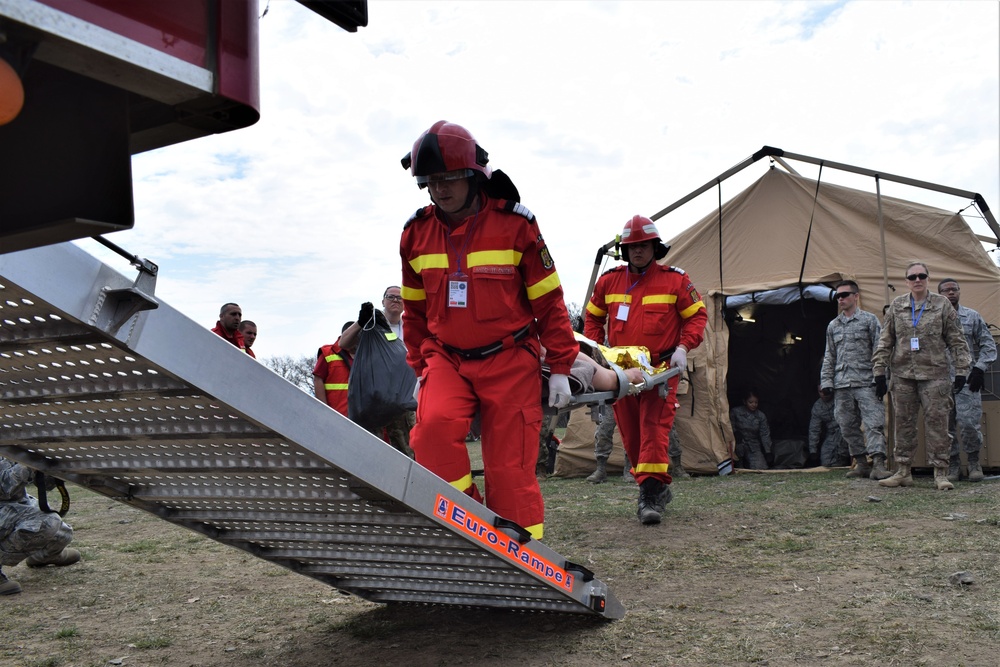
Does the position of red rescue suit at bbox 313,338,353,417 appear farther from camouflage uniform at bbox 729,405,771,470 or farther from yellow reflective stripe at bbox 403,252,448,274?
camouflage uniform at bbox 729,405,771,470

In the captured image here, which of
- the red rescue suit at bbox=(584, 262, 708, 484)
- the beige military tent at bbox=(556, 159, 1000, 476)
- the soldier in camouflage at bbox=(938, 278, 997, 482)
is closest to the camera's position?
the red rescue suit at bbox=(584, 262, 708, 484)

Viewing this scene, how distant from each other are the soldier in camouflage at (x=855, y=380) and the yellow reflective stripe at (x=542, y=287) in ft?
20.4

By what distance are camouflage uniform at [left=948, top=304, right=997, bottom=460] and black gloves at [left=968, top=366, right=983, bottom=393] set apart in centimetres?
20

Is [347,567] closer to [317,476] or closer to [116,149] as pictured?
[317,476]

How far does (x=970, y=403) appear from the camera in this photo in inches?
346

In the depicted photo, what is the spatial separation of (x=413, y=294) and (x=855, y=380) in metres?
6.47

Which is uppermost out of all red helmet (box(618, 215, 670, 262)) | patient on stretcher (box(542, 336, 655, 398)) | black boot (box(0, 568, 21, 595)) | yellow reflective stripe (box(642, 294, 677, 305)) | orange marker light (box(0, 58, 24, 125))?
red helmet (box(618, 215, 670, 262))

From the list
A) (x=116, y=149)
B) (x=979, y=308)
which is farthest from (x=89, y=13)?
(x=979, y=308)

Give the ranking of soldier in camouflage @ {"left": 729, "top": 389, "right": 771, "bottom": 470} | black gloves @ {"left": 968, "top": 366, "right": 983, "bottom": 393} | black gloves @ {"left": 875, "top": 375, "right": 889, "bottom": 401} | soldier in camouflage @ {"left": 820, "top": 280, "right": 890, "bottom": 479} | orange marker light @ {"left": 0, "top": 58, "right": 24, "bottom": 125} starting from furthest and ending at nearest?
soldier in camouflage @ {"left": 729, "top": 389, "right": 771, "bottom": 470} < soldier in camouflage @ {"left": 820, "top": 280, "right": 890, "bottom": 479} < black gloves @ {"left": 875, "top": 375, "right": 889, "bottom": 401} < black gloves @ {"left": 968, "top": 366, "right": 983, "bottom": 393} < orange marker light @ {"left": 0, "top": 58, "right": 24, "bottom": 125}

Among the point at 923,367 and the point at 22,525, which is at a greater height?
the point at 923,367

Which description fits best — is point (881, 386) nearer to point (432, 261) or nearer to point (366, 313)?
point (366, 313)

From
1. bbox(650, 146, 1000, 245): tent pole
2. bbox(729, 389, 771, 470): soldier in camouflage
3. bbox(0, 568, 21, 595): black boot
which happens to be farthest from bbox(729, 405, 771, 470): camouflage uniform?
bbox(0, 568, 21, 595): black boot

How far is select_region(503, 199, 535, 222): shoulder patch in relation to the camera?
3.94 meters

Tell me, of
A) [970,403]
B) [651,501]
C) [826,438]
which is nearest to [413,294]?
[651,501]
